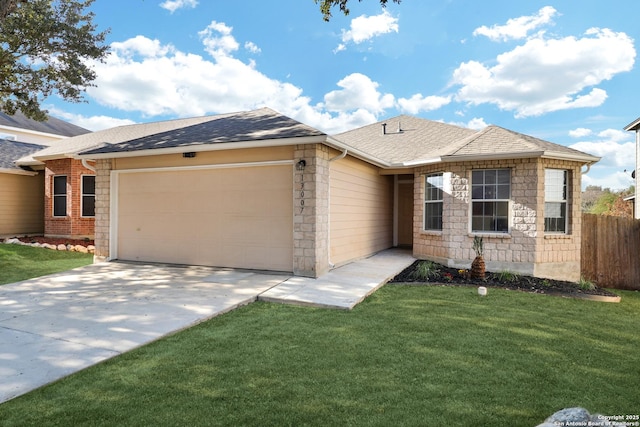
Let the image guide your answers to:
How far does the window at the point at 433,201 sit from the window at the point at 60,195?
43.7 feet

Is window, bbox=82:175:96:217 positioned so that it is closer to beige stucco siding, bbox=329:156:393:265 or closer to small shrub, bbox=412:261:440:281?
beige stucco siding, bbox=329:156:393:265

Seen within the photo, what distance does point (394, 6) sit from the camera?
6.87 meters

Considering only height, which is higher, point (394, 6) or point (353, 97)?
Answer: point (353, 97)

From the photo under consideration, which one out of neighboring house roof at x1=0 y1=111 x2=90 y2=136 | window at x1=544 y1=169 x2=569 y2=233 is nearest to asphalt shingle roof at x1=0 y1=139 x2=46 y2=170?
neighboring house roof at x1=0 y1=111 x2=90 y2=136

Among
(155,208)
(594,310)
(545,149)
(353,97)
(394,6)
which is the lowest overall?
(594,310)

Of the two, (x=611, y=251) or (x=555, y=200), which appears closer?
(x=555, y=200)

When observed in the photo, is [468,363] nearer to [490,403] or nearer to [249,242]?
[490,403]

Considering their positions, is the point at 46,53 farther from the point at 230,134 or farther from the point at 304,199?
the point at 304,199

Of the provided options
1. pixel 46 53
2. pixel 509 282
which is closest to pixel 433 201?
pixel 509 282

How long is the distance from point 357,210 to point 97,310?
6.67 m

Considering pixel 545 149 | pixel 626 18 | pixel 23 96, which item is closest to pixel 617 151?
pixel 626 18

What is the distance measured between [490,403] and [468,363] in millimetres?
797

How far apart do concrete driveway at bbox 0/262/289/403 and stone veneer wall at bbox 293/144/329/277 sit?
0.65m

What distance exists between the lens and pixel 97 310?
208 inches
